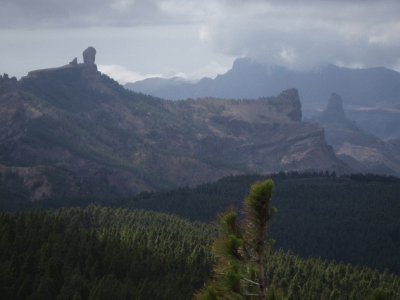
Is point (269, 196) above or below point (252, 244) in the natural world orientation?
above

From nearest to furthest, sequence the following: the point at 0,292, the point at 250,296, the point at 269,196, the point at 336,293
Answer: the point at 269,196 → the point at 250,296 → the point at 0,292 → the point at 336,293

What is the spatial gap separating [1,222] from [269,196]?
18320cm

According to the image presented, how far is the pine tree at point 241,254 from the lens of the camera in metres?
27.8

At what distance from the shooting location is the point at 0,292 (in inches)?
5394

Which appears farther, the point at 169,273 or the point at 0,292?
the point at 169,273

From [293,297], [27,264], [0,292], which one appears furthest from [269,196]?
[293,297]

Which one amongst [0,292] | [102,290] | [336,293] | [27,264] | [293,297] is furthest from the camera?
[336,293]

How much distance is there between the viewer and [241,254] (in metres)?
28.6

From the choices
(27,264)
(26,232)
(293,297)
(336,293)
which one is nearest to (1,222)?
(26,232)

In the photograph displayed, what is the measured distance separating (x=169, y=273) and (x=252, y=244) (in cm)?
16094

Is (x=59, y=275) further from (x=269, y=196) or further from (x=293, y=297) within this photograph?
(x=269, y=196)

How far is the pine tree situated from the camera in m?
27.8

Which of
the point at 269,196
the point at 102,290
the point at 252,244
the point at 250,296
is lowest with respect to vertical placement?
the point at 102,290

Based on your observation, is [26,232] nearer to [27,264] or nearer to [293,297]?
[27,264]
